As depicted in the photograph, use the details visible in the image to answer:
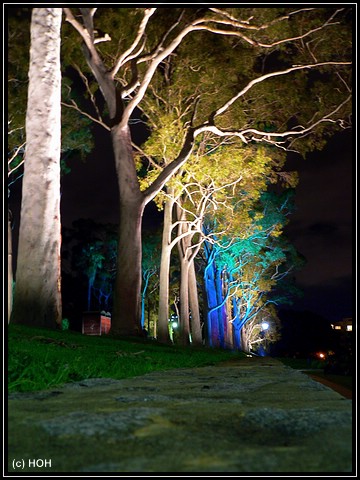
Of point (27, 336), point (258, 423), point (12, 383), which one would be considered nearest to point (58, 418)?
point (258, 423)

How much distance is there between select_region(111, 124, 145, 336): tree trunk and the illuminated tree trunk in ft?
15.4

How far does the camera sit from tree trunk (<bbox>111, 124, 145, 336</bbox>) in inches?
599

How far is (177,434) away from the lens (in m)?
2.47

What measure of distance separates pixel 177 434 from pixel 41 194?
27.7 feet

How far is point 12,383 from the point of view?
4387mm

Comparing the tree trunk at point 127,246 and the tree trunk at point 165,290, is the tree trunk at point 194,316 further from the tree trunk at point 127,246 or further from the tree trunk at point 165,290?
the tree trunk at point 127,246

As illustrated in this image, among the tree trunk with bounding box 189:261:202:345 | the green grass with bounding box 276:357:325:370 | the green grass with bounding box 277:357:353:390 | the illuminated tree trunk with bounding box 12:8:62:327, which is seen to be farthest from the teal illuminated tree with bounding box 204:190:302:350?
the illuminated tree trunk with bounding box 12:8:62:327

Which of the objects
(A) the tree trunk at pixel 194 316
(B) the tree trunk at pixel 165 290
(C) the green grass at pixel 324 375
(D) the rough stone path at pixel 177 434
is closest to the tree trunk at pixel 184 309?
(A) the tree trunk at pixel 194 316

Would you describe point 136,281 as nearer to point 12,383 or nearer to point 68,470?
point 12,383

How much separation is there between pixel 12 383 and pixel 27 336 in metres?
3.86

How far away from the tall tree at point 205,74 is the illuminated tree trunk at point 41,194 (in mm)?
4615

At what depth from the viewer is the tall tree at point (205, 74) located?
1566 cm

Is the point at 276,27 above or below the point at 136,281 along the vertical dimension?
above

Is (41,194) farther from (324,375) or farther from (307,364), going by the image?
(307,364)
